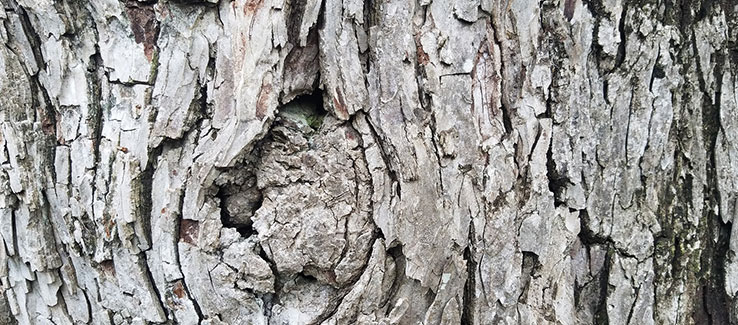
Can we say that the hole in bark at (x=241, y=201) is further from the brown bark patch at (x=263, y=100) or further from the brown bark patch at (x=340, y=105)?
the brown bark patch at (x=340, y=105)

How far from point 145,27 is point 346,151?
49 centimetres

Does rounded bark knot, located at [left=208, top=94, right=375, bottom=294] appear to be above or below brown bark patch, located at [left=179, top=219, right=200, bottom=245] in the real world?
above

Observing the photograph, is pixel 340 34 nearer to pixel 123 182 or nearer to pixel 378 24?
pixel 378 24

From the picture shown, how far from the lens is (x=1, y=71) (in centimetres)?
142

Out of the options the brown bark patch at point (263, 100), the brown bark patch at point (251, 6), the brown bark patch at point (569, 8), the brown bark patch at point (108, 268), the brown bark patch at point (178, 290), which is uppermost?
the brown bark patch at point (569, 8)

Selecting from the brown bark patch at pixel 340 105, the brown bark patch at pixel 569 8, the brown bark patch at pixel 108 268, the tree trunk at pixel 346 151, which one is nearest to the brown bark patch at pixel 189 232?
the tree trunk at pixel 346 151

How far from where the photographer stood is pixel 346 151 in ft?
4.50

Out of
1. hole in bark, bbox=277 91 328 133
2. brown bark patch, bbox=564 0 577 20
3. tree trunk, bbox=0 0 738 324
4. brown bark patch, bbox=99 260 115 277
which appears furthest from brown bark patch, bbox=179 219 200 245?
brown bark patch, bbox=564 0 577 20

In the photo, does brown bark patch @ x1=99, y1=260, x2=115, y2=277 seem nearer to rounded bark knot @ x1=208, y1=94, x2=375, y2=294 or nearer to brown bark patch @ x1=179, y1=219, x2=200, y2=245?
brown bark patch @ x1=179, y1=219, x2=200, y2=245

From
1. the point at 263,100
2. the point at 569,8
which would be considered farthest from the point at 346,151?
the point at 569,8

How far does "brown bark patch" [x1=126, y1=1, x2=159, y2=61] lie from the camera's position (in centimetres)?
134

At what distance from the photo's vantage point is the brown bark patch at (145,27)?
1.34 metres

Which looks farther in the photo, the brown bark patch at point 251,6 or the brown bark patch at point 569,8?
the brown bark patch at point 569,8

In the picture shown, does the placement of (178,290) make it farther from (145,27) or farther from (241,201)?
(145,27)
